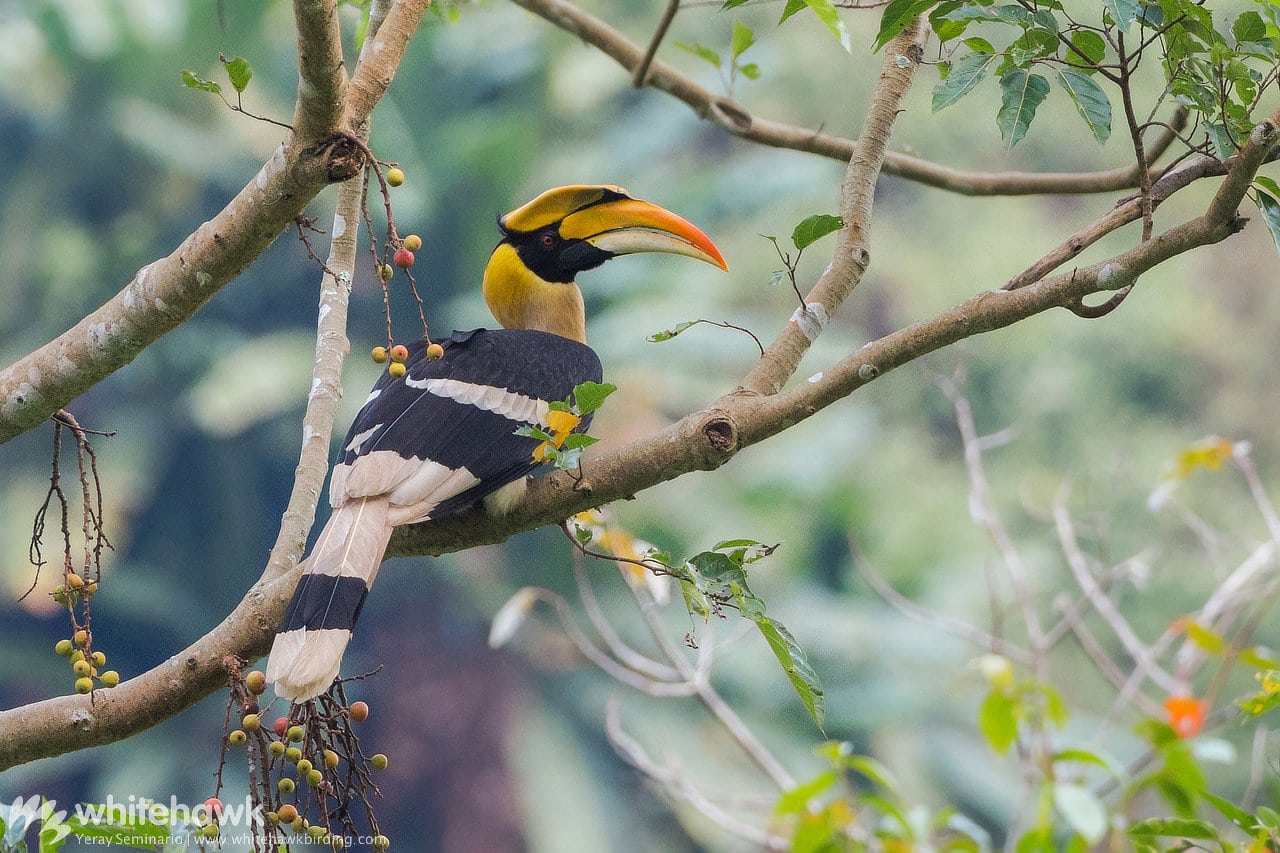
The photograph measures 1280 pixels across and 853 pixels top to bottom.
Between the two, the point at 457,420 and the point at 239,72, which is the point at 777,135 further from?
the point at 239,72

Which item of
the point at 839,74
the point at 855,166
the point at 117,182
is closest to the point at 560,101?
the point at 839,74

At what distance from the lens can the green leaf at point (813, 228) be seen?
1.08 metres

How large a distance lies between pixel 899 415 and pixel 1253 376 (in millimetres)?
2419

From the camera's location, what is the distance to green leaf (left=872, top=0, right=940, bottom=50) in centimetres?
101

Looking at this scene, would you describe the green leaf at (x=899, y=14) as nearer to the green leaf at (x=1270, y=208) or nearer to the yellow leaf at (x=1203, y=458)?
the green leaf at (x=1270, y=208)

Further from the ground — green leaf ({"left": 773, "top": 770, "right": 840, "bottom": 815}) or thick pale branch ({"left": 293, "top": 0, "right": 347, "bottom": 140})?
thick pale branch ({"left": 293, "top": 0, "right": 347, "bottom": 140})

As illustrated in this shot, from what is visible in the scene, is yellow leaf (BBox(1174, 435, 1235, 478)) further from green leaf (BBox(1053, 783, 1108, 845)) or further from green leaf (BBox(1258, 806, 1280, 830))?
green leaf (BBox(1053, 783, 1108, 845))

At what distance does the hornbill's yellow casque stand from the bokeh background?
4024 millimetres

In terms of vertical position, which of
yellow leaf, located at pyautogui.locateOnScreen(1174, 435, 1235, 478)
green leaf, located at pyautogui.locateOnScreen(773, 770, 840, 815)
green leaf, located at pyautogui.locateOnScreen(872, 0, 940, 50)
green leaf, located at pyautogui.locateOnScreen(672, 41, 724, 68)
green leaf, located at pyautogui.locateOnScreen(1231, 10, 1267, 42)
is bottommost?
green leaf, located at pyautogui.locateOnScreen(773, 770, 840, 815)

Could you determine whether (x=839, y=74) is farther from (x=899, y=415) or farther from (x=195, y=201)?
(x=195, y=201)

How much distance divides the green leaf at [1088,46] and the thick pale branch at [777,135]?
0.63 metres

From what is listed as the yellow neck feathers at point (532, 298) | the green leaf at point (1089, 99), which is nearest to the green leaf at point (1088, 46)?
the green leaf at point (1089, 99)

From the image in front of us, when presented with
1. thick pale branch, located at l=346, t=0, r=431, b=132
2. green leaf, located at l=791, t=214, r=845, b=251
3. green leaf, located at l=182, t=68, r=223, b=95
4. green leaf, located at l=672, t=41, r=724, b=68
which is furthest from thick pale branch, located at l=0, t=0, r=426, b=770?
green leaf, located at l=672, t=41, r=724, b=68

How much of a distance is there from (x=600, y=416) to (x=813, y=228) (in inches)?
197
